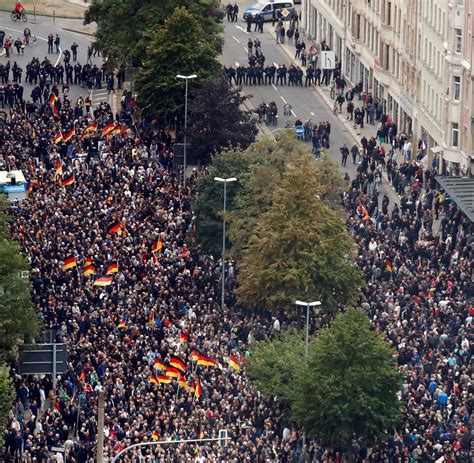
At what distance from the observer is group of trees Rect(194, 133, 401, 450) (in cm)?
10331

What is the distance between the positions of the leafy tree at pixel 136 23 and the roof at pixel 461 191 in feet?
91.7

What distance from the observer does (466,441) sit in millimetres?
101438

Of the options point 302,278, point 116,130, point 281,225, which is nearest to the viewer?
point 302,278

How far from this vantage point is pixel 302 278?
118562 millimetres

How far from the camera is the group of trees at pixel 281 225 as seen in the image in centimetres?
11862

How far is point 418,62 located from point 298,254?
3658 cm

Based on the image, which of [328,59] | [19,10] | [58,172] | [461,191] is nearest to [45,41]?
[19,10]

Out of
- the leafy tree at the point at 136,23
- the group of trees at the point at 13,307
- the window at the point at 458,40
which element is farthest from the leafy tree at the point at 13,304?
the leafy tree at the point at 136,23

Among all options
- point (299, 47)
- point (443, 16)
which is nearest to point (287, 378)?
point (443, 16)

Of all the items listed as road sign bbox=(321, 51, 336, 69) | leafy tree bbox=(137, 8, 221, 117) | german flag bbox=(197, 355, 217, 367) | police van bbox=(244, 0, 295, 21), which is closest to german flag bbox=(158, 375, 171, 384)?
german flag bbox=(197, 355, 217, 367)

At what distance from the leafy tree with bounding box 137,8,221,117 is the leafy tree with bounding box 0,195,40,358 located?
40.3 meters

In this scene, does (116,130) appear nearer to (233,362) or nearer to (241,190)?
(241,190)

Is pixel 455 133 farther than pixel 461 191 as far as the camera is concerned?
Yes

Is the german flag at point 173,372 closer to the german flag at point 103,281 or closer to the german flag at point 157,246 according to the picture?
the german flag at point 103,281
